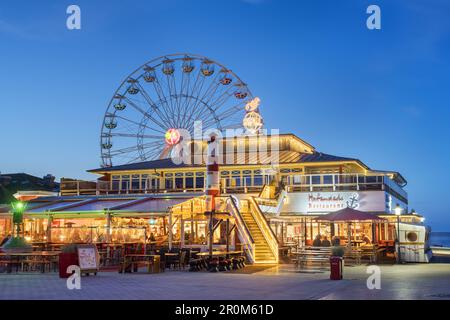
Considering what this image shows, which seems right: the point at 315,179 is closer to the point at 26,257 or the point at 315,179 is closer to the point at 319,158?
the point at 319,158

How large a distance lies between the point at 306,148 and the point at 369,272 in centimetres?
2296

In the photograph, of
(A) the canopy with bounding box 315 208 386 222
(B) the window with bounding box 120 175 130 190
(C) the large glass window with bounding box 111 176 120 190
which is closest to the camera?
(A) the canopy with bounding box 315 208 386 222

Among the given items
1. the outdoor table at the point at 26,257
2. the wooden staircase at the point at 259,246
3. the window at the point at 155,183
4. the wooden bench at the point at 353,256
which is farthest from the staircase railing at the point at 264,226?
the window at the point at 155,183

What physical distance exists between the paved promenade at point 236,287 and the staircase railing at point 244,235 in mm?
6356

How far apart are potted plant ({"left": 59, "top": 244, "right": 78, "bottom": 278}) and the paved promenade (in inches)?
21.0

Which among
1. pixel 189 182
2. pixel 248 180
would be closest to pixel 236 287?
pixel 248 180

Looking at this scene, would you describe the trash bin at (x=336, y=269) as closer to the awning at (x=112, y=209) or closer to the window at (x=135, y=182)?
the awning at (x=112, y=209)

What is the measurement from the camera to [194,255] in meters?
24.0

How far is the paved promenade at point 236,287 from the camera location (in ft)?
44.8

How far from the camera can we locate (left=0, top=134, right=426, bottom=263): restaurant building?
2969 centimetres

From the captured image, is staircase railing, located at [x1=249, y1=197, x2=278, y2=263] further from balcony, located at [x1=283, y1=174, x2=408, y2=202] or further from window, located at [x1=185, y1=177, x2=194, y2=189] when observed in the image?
window, located at [x1=185, y1=177, x2=194, y2=189]

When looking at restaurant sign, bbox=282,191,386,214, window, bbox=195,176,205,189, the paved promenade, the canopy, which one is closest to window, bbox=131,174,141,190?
window, bbox=195,176,205,189
